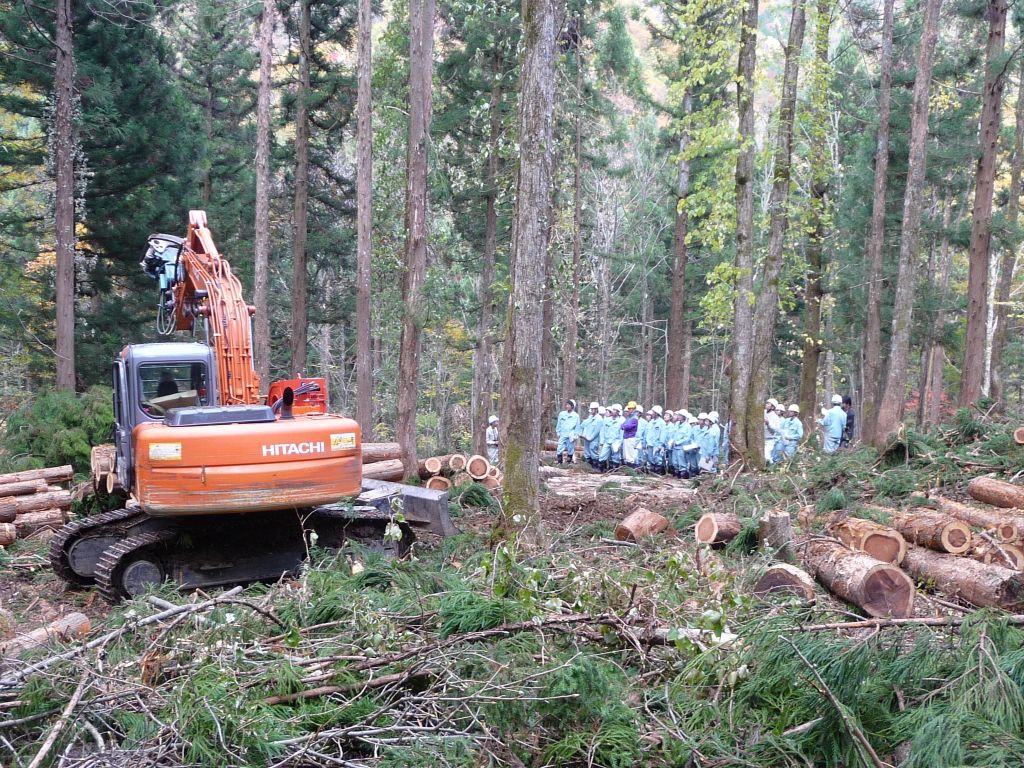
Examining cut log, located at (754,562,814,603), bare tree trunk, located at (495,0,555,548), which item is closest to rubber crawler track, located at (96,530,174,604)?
bare tree trunk, located at (495,0,555,548)

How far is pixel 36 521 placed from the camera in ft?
37.3

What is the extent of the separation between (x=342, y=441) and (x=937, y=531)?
591cm

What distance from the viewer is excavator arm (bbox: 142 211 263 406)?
9188 millimetres

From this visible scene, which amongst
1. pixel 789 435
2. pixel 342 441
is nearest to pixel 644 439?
pixel 789 435

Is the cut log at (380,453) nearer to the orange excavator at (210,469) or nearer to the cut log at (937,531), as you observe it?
the orange excavator at (210,469)

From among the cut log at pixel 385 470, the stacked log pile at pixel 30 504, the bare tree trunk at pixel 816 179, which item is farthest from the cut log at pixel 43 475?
the bare tree trunk at pixel 816 179

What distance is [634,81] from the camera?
23391 mm

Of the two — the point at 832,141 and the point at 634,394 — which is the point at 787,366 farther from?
the point at 832,141

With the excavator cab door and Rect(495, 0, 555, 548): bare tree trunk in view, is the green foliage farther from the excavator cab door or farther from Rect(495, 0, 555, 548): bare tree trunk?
Rect(495, 0, 555, 548): bare tree trunk

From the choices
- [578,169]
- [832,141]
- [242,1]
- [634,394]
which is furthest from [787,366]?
[242,1]

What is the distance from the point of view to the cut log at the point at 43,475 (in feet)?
39.6

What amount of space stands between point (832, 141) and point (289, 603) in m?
28.8

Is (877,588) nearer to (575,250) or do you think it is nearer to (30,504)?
(30,504)

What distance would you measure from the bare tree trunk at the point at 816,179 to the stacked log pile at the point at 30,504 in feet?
46.6
